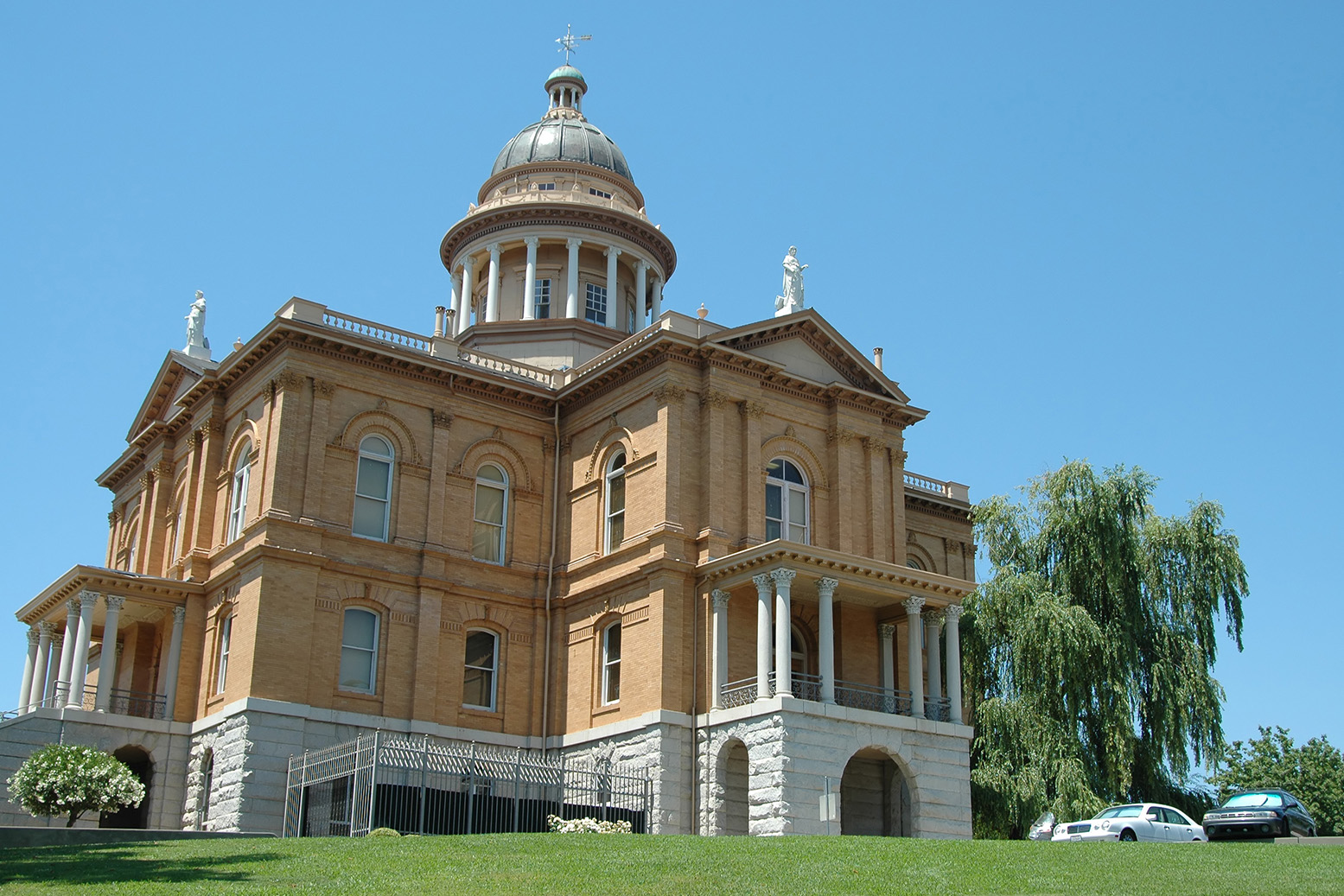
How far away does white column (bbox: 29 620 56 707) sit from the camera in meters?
41.6

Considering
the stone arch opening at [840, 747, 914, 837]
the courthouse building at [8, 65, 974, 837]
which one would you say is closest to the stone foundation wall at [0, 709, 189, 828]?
the courthouse building at [8, 65, 974, 837]

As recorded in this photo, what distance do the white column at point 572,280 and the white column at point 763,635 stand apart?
1662 centimetres

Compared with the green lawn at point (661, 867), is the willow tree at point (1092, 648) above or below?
above

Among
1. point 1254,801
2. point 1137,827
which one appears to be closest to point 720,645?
point 1137,827

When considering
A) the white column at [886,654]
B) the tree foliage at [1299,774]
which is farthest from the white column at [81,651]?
the tree foliage at [1299,774]

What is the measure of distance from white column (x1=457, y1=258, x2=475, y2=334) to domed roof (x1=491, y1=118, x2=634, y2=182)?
433cm

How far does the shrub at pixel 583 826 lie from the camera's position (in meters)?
31.0

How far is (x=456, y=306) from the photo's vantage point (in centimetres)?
5184

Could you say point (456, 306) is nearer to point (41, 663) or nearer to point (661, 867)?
point (41, 663)

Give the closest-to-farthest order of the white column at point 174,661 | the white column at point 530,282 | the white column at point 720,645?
the white column at point 720,645, the white column at point 174,661, the white column at point 530,282

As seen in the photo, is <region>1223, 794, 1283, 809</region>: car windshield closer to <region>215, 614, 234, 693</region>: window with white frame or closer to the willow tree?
the willow tree

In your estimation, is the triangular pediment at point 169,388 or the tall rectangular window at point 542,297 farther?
the tall rectangular window at point 542,297

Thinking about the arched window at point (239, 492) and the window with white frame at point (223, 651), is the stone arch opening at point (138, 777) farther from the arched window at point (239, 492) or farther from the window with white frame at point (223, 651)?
the arched window at point (239, 492)

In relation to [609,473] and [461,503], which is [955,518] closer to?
[609,473]
